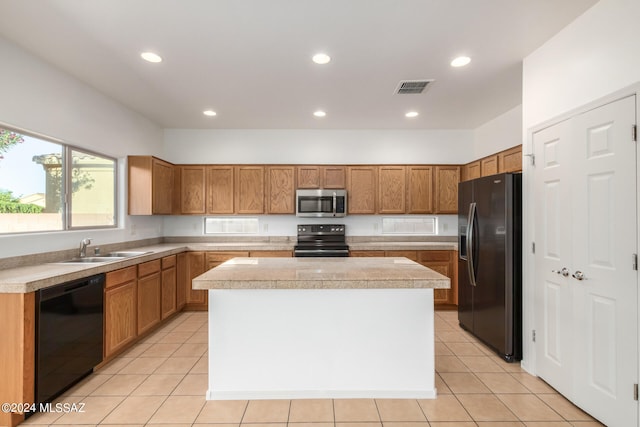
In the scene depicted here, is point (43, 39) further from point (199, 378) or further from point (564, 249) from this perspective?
point (564, 249)

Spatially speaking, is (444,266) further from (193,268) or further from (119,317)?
(119,317)

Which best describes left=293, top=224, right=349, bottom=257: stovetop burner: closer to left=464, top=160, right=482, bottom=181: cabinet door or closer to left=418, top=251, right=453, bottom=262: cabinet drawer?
left=418, top=251, right=453, bottom=262: cabinet drawer

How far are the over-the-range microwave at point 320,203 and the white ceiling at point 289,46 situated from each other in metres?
1.32

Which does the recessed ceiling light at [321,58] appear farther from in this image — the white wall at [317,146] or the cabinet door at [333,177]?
the white wall at [317,146]

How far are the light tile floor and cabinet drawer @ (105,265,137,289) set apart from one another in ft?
2.45

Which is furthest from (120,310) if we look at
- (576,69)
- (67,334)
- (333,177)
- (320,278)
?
(576,69)

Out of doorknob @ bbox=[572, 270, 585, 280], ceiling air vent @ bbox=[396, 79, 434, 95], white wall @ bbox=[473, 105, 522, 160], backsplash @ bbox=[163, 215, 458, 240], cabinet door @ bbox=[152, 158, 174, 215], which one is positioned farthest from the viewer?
backsplash @ bbox=[163, 215, 458, 240]

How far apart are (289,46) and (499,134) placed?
133 inches

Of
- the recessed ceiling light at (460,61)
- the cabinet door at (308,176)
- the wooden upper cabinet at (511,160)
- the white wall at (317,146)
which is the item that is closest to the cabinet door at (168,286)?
the white wall at (317,146)

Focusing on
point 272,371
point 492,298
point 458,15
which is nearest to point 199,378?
point 272,371

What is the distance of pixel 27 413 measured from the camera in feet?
6.98

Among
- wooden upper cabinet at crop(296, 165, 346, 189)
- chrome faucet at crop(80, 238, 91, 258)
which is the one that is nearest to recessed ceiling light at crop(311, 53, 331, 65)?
wooden upper cabinet at crop(296, 165, 346, 189)

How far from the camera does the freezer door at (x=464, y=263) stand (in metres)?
3.62

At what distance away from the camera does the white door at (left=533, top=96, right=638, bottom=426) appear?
6.29 feet
